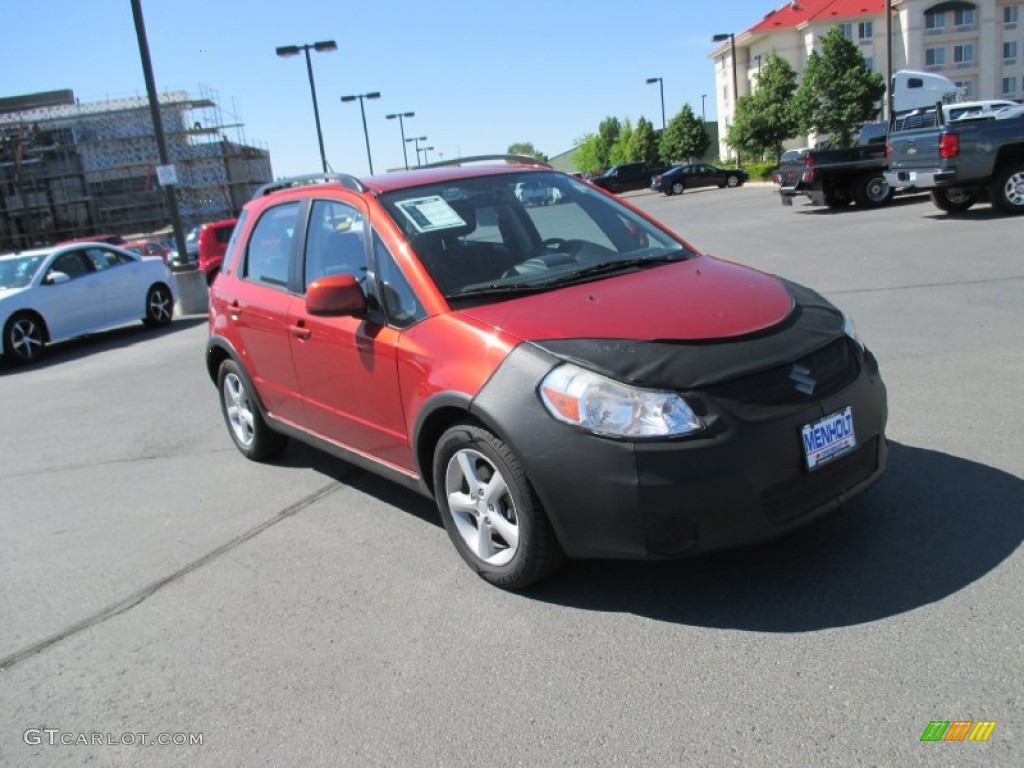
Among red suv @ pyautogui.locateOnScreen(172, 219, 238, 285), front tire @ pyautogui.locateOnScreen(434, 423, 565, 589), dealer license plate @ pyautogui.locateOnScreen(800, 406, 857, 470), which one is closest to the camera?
dealer license plate @ pyautogui.locateOnScreen(800, 406, 857, 470)

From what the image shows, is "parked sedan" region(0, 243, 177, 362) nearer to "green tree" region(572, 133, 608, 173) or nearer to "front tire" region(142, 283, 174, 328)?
"front tire" region(142, 283, 174, 328)

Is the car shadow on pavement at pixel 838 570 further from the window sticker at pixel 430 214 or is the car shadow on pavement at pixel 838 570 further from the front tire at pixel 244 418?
the front tire at pixel 244 418

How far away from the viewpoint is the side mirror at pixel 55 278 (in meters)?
13.0

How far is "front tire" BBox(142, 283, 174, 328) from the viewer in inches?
579

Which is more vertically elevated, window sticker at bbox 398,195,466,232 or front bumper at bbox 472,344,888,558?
window sticker at bbox 398,195,466,232

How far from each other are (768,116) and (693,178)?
617 inches

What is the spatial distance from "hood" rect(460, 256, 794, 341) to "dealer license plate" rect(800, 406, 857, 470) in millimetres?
431

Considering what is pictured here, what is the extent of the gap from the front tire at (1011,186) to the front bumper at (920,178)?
34.8 inches

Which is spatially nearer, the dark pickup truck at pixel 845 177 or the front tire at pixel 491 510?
the front tire at pixel 491 510

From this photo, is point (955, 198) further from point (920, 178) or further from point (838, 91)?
point (838, 91)

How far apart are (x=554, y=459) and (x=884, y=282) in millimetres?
7982

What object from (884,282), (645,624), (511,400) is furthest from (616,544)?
(884,282)
